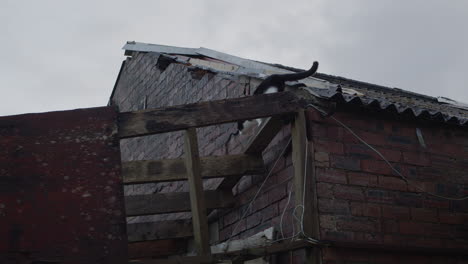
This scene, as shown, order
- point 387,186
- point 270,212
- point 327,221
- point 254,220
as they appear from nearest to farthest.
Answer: point 327,221 < point 387,186 < point 270,212 < point 254,220

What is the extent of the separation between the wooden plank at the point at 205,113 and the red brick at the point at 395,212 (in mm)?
1181

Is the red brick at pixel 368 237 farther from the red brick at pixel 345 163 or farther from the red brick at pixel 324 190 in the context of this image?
the red brick at pixel 345 163

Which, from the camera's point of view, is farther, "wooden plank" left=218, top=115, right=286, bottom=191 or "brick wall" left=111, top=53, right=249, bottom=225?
"brick wall" left=111, top=53, right=249, bottom=225

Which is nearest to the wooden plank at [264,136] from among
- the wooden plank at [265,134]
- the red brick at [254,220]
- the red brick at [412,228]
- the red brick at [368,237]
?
the wooden plank at [265,134]

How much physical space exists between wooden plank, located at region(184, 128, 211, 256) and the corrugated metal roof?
1.16 metres

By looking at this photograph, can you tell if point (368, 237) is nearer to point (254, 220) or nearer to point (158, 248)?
point (254, 220)

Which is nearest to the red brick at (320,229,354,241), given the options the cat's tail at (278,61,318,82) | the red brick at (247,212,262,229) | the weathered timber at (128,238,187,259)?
the red brick at (247,212,262,229)

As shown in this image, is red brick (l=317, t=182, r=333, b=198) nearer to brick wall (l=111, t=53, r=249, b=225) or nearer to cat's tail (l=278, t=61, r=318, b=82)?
cat's tail (l=278, t=61, r=318, b=82)

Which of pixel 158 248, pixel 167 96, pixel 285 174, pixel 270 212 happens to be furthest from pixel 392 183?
pixel 167 96

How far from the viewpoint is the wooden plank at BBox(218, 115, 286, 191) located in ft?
16.4

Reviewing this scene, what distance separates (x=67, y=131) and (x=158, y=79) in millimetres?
5372

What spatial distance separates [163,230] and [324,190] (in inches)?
81.6

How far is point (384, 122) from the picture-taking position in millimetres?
5453

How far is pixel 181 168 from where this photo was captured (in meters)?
5.36
